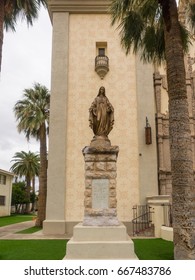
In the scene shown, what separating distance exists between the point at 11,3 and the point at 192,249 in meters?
11.2

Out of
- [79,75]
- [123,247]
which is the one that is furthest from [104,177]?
[79,75]

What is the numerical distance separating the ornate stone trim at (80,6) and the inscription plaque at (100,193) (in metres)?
14.8

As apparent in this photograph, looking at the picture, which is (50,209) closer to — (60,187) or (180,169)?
(60,187)

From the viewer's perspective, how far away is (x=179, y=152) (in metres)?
8.12

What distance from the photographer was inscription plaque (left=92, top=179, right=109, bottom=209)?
9070 millimetres

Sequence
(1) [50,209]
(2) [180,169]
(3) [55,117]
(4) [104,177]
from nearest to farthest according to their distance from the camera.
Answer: (2) [180,169] → (4) [104,177] → (1) [50,209] → (3) [55,117]

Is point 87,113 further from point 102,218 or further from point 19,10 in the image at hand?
point 102,218

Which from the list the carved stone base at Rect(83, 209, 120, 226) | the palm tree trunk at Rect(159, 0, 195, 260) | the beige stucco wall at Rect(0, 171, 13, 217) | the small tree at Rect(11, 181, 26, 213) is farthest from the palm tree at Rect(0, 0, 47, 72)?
the small tree at Rect(11, 181, 26, 213)

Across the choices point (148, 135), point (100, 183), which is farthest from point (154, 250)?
point (148, 135)

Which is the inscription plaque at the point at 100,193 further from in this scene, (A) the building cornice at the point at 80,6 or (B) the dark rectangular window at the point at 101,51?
(A) the building cornice at the point at 80,6

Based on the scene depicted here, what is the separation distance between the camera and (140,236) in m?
15.2

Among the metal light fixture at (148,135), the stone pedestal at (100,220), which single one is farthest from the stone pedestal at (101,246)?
the metal light fixture at (148,135)

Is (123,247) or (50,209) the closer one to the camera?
(123,247)

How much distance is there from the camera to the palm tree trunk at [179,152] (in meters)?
7.59
